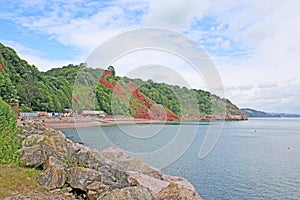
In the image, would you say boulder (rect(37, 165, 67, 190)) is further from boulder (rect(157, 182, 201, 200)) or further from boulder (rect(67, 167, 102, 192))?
boulder (rect(157, 182, 201, 200))

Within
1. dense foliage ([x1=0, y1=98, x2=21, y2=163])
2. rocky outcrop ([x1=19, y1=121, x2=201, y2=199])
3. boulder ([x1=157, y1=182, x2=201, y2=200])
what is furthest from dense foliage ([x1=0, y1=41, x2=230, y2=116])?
boulder ([x1=157, y1=182, x2=201, y2=200])

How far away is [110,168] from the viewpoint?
593 inches

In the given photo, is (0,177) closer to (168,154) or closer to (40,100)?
(168,154)

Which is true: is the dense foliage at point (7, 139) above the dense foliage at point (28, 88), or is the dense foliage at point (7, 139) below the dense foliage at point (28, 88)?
below

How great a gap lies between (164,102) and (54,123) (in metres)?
46.9

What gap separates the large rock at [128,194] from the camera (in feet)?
34.7

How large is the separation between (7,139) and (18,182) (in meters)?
5.28

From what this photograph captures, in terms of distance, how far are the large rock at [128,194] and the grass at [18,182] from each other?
7.53 feet

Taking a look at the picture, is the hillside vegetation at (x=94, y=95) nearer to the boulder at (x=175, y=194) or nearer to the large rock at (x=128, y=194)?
the boulder at (x=175, y=194)

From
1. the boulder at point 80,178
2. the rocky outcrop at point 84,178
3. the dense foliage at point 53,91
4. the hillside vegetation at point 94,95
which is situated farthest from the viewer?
the dense foliage at point 53,91

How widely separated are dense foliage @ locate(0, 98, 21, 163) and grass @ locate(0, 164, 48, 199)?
112 cm

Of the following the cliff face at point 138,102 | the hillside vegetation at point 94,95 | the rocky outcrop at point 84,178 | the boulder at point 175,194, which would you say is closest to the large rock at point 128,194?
the rocky outcrop at point 84,178

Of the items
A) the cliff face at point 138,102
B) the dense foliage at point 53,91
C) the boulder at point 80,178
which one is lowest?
the boulder at point 80,178

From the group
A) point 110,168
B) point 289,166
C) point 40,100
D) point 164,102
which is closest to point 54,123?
point 40,100
